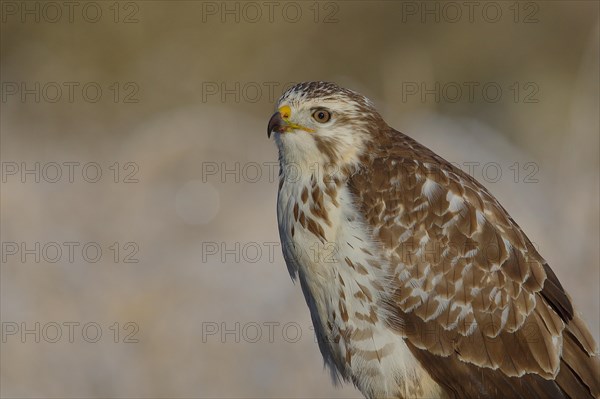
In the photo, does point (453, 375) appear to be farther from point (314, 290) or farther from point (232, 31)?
point (232, 31)

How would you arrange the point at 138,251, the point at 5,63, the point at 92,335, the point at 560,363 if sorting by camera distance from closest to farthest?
the point at 560,363
the point at 92,335
the point at 138,251
the point at 5,63

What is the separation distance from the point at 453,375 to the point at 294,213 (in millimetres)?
1480

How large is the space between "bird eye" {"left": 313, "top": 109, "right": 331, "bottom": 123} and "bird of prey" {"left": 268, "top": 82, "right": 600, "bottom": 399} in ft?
0.51

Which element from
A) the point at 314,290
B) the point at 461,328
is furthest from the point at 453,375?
the point at 314,290

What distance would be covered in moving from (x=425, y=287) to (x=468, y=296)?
29 centimetres

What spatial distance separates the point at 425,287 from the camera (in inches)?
288

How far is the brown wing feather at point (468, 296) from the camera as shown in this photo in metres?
7.21

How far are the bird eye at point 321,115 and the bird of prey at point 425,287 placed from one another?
16cm

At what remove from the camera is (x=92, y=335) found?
1177 cm
